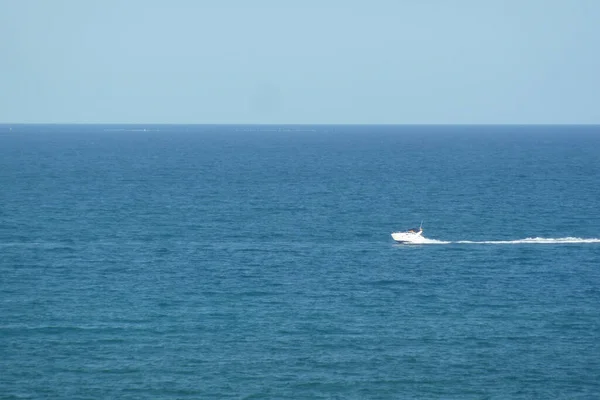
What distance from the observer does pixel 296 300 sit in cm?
8288

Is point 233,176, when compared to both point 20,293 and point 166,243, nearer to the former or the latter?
point 166,243

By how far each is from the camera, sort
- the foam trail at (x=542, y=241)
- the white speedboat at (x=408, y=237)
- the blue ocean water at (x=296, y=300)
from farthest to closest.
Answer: the white speedboat at (x=408, y=237) < the foam trail at (x=542, y=241) < the blue ocean water at (x=296, y=300)

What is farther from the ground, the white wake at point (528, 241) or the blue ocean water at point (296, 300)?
the white wake at point (528, 241)

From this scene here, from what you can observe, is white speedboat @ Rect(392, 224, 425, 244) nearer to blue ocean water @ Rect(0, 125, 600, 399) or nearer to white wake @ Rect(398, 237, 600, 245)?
white wake @ Rect(398, 237, 600, 245)

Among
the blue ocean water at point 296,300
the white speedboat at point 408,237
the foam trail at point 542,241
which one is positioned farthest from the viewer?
the white speedboat at point 408,237

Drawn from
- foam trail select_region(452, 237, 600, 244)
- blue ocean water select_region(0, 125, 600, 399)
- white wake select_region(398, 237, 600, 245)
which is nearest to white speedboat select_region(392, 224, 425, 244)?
white wake select_region(398, 237, 600, 245)

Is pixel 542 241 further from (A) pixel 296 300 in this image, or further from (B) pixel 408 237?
(A) pixel 296 300

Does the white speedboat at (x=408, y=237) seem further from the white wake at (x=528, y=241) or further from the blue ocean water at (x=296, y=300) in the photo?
the blue ocean water at (x=296, y=300)

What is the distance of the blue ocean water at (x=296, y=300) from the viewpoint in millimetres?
63750

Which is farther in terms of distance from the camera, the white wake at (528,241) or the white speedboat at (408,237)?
the white speedboat at (408,237)

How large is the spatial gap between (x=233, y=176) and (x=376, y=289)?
11128 cm

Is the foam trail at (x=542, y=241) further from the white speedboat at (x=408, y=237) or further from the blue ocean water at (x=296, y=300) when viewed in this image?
the white speedboat at (x=408, y=237)

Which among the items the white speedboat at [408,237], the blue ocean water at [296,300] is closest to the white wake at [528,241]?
the white speedboat at [408,237]

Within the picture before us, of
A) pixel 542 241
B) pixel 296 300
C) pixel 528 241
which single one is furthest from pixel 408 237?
pixel 296 300
